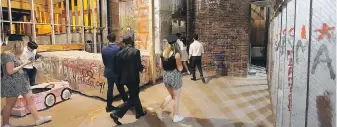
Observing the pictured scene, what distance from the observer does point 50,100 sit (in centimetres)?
529

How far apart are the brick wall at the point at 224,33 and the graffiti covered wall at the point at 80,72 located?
3.01 m

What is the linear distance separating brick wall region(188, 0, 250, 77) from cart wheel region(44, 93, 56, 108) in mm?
5705

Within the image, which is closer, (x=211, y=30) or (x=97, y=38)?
(x=211, y=30)

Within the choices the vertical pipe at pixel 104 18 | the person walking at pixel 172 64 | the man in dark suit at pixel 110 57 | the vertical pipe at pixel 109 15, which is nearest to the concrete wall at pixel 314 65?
the person walking at pixel 172 64

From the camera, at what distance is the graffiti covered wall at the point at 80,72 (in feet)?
18.8

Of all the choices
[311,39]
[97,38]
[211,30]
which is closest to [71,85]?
[97,38]

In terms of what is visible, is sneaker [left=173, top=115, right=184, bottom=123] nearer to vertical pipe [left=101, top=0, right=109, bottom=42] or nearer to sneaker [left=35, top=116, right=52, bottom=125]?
sneaker [left=35, top=116, right=52, bottom=125]

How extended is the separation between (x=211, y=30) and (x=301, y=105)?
7389 millimetres

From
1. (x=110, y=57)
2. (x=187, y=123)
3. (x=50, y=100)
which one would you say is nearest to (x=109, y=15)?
(x=50, y=100)

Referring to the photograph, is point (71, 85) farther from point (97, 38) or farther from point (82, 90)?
point (97, 38)

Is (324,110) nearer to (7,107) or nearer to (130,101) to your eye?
(130,101)

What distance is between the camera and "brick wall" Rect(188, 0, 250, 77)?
8.73 m

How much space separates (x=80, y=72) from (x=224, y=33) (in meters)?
5.40

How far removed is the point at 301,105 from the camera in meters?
1.91
